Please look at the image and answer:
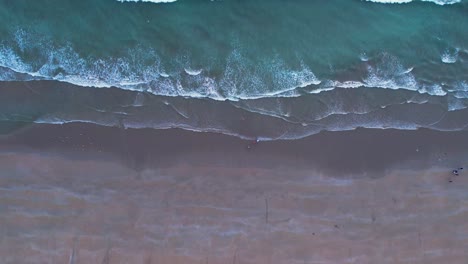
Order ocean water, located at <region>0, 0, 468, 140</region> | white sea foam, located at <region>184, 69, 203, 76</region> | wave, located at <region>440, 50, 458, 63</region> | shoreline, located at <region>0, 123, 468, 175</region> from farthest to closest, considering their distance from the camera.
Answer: wave, located at <region>440, 50, 458, 63</region>, white sea foam, located at <region>184, 69, 203, 76</region>, ocean water, located at <region>0, 0, 468, 140</region>, shoreline, located at <region>0, 123, 468, 175</region>

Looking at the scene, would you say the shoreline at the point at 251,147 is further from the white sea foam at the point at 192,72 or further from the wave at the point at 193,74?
the white sea foam at the point at 192,72

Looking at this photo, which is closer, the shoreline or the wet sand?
the wet sand

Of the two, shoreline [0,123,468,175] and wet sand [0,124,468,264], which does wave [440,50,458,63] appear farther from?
wet sand [0,124,468,264]

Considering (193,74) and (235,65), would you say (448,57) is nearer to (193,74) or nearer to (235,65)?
(235,65)

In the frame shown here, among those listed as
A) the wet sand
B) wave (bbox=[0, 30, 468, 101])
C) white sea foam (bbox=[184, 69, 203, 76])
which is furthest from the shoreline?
white sea foam (bbox=[184, 69, 203, 76])

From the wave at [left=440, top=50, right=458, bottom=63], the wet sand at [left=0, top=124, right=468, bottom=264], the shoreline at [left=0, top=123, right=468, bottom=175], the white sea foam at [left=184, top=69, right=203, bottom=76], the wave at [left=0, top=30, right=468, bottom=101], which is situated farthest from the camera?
the wave at [left=440, top=50, right=458, bottom=63]

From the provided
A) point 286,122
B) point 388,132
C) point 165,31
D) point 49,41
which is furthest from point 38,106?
point 388,132

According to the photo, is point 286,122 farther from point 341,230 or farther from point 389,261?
point 389,261
